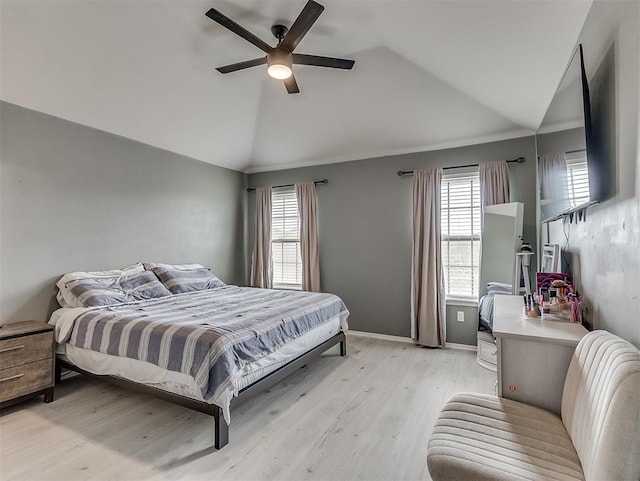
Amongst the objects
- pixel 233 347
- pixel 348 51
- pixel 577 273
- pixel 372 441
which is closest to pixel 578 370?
pixel 577 273

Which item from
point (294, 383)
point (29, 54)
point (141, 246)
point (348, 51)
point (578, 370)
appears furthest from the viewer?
point (141, 246)

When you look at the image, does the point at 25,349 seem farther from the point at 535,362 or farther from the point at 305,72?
the point at 305,72

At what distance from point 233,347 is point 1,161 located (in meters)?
2.71

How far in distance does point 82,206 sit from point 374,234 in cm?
349

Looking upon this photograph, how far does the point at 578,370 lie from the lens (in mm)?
1360

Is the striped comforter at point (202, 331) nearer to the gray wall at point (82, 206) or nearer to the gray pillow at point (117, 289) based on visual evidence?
the gray pillow at point (117, 289)

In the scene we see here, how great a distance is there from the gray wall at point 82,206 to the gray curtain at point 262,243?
75 cm

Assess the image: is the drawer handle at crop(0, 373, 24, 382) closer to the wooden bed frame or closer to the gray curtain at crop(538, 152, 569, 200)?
the wooden bed frame

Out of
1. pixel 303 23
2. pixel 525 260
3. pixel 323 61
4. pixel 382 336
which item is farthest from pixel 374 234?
pixel 303 23

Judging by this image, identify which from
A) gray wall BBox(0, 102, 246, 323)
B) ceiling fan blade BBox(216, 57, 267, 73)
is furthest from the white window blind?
gray wall BBox(0, 102, 246, 323)

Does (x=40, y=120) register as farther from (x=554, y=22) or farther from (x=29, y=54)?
(x=554, y=22)

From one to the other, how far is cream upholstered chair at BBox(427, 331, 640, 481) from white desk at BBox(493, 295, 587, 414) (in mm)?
66

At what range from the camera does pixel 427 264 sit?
13.7ft

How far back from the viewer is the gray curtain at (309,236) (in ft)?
16.5
